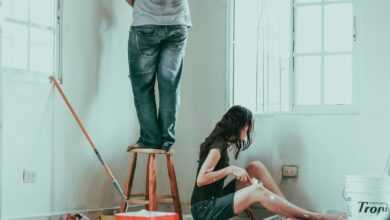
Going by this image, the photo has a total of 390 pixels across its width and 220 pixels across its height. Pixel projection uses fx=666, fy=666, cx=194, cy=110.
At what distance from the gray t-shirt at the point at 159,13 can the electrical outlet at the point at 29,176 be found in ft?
4.38

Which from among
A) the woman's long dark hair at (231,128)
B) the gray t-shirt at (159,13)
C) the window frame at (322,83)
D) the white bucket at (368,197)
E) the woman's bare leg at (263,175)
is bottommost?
the woman's bare leg at (263,175)

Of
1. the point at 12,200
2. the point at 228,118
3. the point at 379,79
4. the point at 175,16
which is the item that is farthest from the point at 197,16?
the point at 12,200

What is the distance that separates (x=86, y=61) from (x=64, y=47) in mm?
287

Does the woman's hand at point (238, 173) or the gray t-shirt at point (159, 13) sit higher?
the gray t-shirt at point (159, 13)

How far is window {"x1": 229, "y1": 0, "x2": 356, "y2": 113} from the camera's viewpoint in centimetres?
525

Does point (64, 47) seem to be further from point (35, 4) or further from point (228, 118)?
point (228, 118)

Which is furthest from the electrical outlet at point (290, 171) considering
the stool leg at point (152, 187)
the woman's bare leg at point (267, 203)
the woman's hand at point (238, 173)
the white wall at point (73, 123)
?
the white wall at point (73, 123)

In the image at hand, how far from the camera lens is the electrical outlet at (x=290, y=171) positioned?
528cm

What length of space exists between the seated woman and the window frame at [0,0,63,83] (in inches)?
47.2

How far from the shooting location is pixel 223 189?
4957 millimetres

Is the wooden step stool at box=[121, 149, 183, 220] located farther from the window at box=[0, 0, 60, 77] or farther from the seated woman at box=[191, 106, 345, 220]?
the window at box=[0, 0, 60, 77]

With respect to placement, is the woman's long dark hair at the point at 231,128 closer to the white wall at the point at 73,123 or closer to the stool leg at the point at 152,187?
the stool leg at the point at 152,187

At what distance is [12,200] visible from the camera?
4203mm

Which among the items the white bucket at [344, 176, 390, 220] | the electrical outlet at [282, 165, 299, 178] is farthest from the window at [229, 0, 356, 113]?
the white bucket at [344, 176, 390, 220]
